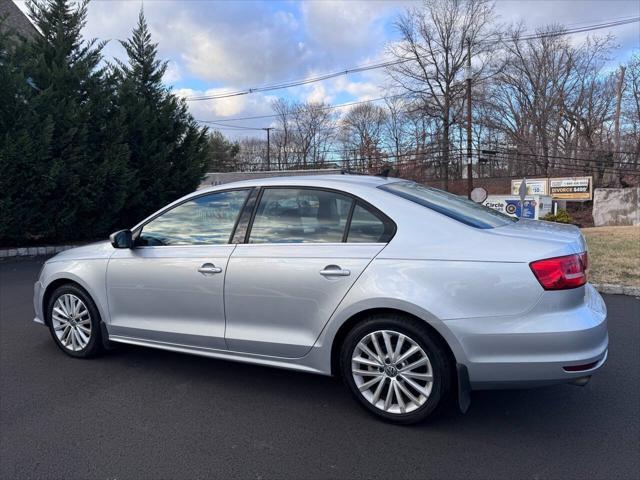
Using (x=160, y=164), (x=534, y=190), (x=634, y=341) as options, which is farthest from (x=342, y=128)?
(x=634, y=341)

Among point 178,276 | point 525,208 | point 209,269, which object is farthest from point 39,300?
point 525,208

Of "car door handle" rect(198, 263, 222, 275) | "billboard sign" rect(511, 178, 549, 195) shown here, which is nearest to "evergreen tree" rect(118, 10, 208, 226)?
"car door handle" rect(198, 263, 222, 275)

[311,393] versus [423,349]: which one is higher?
[423,349]

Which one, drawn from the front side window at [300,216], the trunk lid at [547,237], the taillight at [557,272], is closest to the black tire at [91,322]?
the front side window at [300,216]

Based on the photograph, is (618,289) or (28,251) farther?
(28,251)

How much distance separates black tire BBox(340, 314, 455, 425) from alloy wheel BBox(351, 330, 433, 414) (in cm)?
2

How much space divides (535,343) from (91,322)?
11.9 feet

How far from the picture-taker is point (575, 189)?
3309 cm

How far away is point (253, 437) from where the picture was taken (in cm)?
302

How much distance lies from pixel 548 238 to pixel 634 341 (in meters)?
2.70

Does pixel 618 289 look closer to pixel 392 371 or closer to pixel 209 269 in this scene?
pixel 392 371

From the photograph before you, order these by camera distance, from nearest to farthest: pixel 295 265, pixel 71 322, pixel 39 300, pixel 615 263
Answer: pixel 295 265
pixel 71 322
pixel 39 300
pixel 615 263

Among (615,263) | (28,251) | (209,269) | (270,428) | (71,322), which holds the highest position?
(209,269)

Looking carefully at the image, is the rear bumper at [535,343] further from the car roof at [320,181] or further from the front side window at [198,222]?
the front side window at [198,222]
